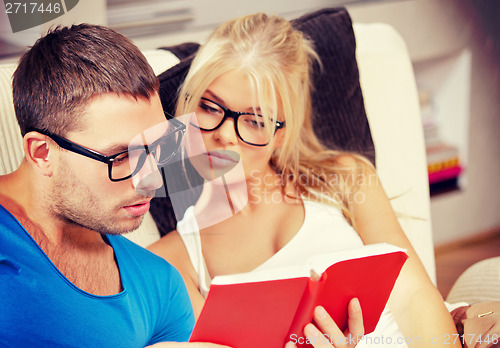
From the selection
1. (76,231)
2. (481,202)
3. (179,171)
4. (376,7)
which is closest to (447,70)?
(376,7)

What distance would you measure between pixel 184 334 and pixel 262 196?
9.8 inches

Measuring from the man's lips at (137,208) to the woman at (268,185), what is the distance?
0.38ft

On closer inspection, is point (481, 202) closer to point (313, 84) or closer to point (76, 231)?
point (313, 84)

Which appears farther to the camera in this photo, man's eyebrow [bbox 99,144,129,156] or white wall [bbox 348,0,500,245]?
white wall [bbox 348,0,500,245]

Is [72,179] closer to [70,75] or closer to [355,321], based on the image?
[70,75]

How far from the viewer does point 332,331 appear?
0.67 m

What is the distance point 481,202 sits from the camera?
1.55 meters

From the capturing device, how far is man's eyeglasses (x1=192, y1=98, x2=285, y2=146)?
71 centimetres

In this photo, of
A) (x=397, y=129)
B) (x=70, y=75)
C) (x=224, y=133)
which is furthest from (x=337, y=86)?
(x=70, y=75)

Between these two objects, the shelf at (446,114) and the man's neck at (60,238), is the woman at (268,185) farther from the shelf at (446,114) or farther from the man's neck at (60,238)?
the shelf at (446,114)

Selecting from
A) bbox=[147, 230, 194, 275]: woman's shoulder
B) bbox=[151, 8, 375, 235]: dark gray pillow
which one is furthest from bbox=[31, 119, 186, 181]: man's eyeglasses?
bbox=[151, 8, 375, 235]: dark gray pillow

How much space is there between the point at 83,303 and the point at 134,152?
0.17 meters

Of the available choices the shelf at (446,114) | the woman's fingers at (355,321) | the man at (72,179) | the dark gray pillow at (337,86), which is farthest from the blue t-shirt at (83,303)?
the shelf at (446,114)

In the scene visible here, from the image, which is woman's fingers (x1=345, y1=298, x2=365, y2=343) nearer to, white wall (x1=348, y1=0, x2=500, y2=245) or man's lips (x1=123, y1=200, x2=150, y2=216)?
man's lips (x1=123, y1=200, x2=150, y2=216)
